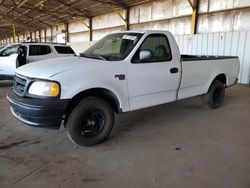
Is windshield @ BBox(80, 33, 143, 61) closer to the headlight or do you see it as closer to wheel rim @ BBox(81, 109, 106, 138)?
wheel rim @ BBox(81, 109, 106, 138)

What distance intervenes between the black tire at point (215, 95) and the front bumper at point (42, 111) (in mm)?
3594

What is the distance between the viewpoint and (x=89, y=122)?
3.32 meters

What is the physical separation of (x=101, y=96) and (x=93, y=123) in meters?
0.41

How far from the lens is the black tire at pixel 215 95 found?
17.3 feet

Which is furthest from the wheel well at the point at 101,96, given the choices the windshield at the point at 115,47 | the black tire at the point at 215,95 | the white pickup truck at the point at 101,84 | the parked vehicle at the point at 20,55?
the parked vehicle at the point at 20,55

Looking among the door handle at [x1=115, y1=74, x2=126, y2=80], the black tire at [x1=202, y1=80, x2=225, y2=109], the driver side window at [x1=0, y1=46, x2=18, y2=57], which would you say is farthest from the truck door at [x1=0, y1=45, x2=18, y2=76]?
the black tire at [x1=202, y1=80, x2=225, y2=109]

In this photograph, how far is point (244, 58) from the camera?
8.98 metres

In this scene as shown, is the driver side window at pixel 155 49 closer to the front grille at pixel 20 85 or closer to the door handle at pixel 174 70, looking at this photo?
the door handle at pixel 174 70

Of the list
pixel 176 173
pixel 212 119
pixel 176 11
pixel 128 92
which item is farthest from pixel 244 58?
pixel 176 173

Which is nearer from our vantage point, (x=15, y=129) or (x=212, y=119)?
(x=15, y=129)

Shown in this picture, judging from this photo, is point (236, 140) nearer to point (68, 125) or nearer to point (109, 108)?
point (109, 108)

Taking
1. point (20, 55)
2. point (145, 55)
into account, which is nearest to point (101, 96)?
point (145, 55)

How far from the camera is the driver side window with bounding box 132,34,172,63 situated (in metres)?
3.60

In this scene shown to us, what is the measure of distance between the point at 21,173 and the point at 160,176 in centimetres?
158
